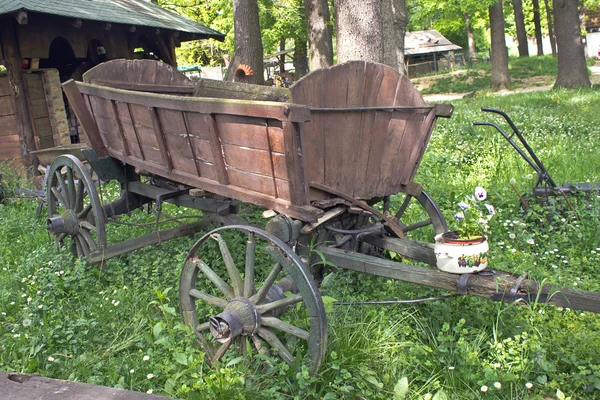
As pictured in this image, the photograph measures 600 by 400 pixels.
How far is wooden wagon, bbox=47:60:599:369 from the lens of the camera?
10.7 ft

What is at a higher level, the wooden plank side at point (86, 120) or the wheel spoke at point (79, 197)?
the wooden plank side at point (86, 120)

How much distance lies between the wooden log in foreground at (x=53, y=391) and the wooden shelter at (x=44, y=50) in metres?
6.54

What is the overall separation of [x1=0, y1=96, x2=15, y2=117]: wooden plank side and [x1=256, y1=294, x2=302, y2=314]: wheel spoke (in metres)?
7.61

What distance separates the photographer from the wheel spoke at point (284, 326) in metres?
3.25

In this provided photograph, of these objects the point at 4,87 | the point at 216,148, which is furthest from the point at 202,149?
the point at 4,87

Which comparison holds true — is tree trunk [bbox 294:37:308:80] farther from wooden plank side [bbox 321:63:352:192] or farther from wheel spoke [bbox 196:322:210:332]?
wheel spoke [bbox 196:322:210:332]

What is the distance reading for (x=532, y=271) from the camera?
4.22m

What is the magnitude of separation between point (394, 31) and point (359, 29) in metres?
4.87

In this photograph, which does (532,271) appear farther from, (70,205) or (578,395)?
(70,205)

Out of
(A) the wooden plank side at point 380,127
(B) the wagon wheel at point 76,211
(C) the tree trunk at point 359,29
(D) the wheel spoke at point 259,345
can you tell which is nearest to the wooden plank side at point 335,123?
(A) the wooden plank side at point 380,127

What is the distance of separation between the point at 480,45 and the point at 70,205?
6579 centimetres

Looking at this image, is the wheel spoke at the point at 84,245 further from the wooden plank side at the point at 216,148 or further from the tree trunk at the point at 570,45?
the tree trunk at the point at 570,45

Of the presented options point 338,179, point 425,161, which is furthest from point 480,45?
point 338,179

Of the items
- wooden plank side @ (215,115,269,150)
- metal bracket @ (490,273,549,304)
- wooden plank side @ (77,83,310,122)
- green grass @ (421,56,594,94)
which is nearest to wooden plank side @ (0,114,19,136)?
wooden plank side @ (77,83,310,122)
